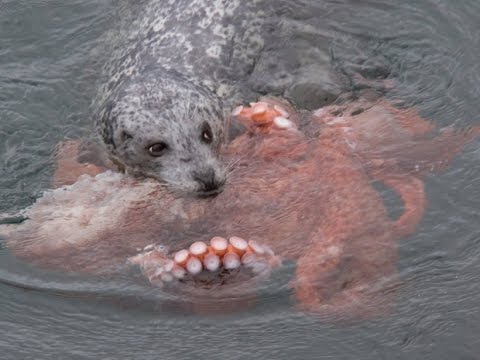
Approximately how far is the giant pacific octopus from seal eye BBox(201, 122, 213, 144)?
6.7 inches

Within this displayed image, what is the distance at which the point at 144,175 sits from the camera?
6.54m

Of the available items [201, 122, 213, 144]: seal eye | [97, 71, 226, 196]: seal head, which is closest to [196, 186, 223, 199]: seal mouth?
[97, 71, 226, 196]: seal head

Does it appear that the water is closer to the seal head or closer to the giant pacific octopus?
the giant pacific octopus

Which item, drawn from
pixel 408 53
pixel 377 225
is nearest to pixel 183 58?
pixel 408 53

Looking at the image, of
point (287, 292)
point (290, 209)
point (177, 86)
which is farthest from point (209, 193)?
point (177, 86)

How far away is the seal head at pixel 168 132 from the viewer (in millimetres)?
6105

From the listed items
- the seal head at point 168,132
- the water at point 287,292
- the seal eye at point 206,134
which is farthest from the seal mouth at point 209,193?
the water at point 287,292

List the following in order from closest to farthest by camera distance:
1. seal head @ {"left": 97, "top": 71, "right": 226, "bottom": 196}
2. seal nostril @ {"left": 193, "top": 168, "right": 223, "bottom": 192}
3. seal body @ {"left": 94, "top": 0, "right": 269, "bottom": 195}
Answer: seal nostril @ {"left": 193, "top": 168, "right": 223, "bottom": 192}, seal head @ {"left": 97, "top": 71, "right": 226, "bottom": 196}, seal body @ {"left": 94, "top": 0, "right": 269, "bottom": 195}

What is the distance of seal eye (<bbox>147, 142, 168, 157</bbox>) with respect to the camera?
6301mm

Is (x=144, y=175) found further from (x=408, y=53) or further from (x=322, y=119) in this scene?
(x=408, y=53)

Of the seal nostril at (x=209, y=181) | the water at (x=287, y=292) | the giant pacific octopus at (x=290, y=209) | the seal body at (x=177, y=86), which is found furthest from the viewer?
the seal body at (x=177, y=86)

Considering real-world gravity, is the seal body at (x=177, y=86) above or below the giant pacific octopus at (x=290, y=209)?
above

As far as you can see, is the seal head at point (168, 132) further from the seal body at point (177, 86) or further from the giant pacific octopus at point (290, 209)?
the giant pacific octopus at point (290, 209)

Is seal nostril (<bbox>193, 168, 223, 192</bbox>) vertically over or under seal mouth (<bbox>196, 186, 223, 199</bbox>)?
over
